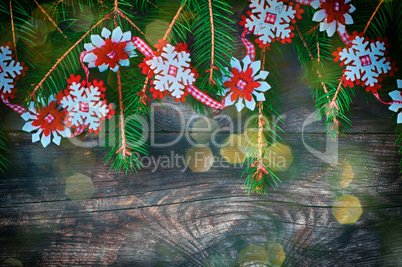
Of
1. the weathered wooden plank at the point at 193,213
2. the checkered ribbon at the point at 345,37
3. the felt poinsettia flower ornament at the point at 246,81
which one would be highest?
the checkered ribbon at the point at 345,37

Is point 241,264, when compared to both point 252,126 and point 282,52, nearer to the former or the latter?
point 252,126

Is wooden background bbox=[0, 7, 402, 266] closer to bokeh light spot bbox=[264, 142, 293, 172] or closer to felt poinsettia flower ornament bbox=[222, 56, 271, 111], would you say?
bokeh light spot bbox=[264, 142, 293, 172]

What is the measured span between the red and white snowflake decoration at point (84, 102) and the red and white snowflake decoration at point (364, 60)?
674 millimetres

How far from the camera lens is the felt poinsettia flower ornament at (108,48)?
703 mm

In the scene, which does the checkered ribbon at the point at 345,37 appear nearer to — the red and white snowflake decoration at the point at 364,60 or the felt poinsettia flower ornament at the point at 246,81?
the red and white snowflake decoration at the point at 364,60

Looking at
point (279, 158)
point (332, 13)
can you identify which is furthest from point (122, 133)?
point (332, 13)

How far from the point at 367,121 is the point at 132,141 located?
747 mm

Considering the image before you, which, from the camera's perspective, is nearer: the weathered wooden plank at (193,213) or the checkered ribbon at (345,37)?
the checkered ribbon at (345,37)

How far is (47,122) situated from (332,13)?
0.87m

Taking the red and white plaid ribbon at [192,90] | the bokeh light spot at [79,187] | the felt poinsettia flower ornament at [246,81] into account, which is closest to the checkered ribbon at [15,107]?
the bokeh light spot at [79,187]

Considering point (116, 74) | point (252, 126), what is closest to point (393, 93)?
point (252, 126)

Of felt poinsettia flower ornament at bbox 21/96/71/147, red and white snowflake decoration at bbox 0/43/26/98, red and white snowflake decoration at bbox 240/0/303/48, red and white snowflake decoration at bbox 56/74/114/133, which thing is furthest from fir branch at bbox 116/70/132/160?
red and white snowflake decoration at bbox 240/0/303/48

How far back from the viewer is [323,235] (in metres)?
0.86

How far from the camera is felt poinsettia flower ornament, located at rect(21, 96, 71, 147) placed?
2.53ft
